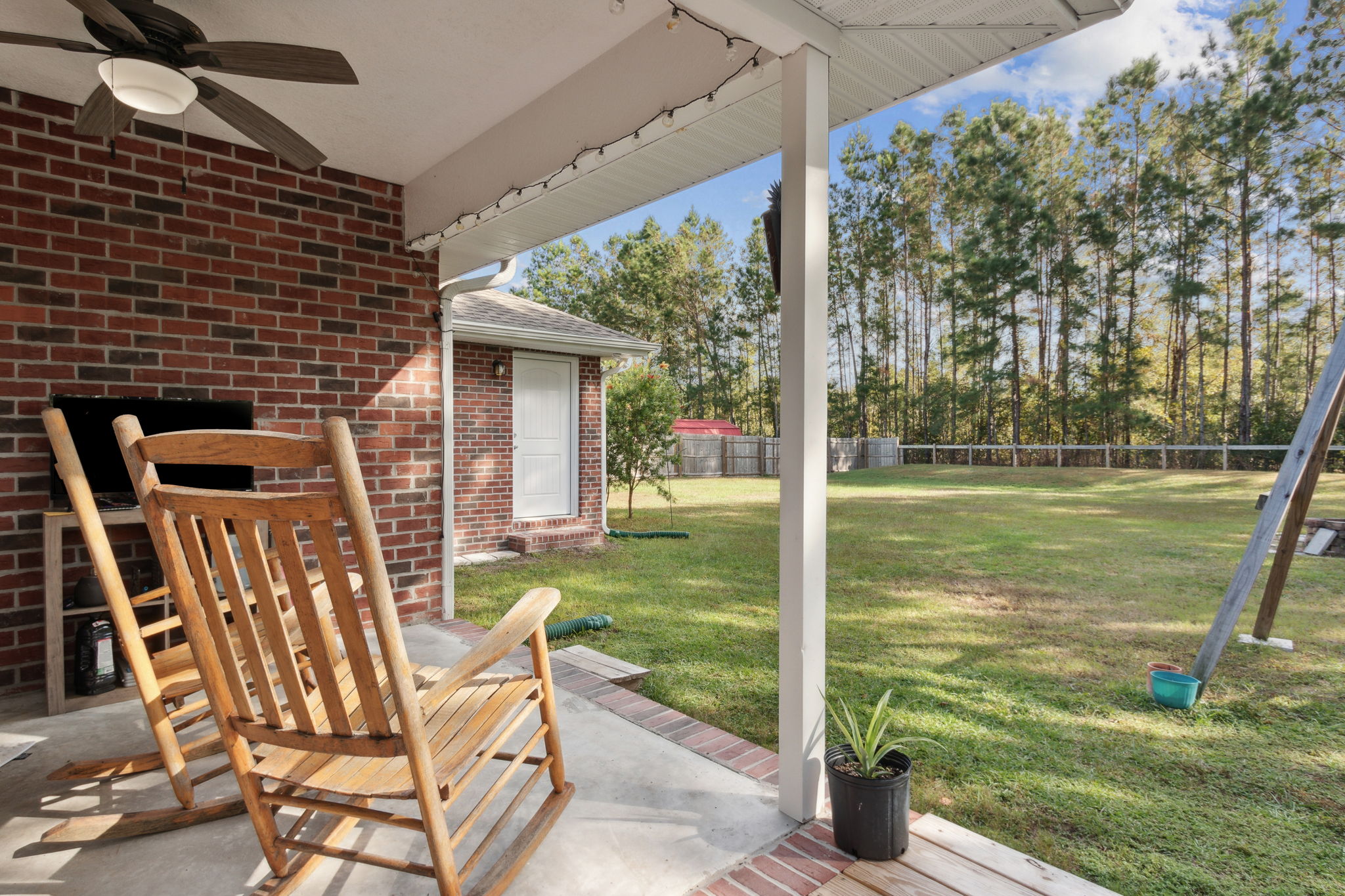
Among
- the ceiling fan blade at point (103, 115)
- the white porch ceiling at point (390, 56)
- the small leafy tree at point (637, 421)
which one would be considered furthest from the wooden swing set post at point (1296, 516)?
the small leafy tree at point (637, 421)

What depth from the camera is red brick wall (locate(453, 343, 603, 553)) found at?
715 cm

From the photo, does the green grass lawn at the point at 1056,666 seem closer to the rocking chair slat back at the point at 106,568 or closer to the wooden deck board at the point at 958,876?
the wooden deck board at the point at 958,876

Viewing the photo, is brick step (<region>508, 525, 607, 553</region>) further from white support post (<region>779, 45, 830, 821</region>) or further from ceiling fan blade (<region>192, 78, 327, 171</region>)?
white support post (<region>779, 45, 830, 821</region>)

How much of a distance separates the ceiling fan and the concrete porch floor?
7.49ft

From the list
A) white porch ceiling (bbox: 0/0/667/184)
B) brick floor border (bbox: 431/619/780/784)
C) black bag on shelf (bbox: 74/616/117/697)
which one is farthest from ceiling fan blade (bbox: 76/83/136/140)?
brick floor border (bbox: 431/619/780/784)

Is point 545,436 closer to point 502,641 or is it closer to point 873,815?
point 502,641

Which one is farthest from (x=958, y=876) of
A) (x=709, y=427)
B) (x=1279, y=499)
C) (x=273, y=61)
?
(x=709, y=427)

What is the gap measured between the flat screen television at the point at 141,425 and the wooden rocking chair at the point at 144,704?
105cm

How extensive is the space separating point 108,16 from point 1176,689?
193 inches

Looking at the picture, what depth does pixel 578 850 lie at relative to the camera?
180 centimetres

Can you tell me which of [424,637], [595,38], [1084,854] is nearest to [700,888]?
[1084,854]

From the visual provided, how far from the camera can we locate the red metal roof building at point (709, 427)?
2222 cm

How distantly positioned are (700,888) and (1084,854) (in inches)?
49.9

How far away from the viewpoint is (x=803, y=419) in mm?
1955
